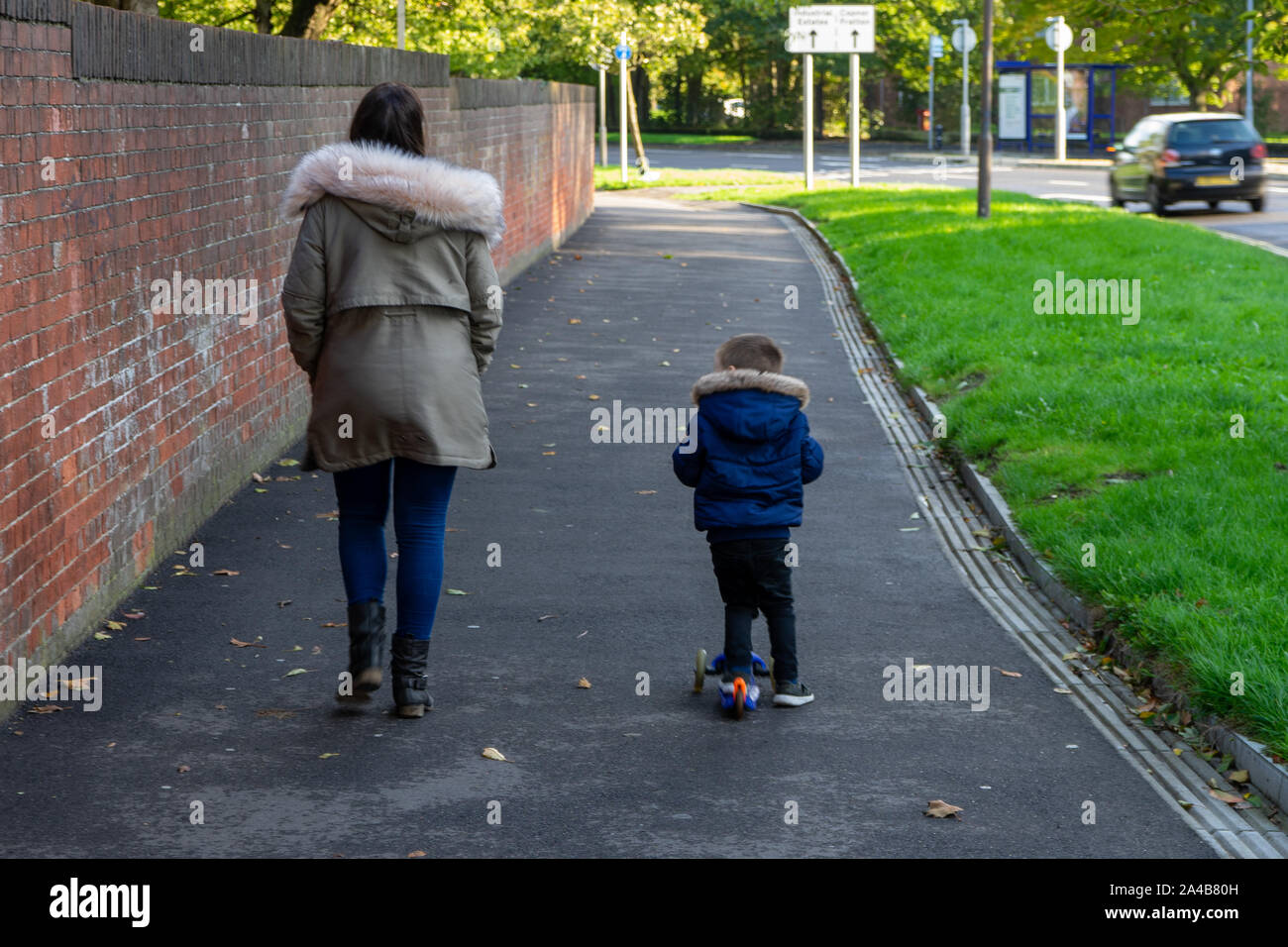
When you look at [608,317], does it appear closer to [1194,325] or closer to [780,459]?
[1194,325]

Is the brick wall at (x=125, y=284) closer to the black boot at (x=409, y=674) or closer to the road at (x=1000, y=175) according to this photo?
A: the black boot at (x=409, y=674)

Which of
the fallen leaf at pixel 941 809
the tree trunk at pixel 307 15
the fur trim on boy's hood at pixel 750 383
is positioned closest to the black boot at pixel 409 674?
the fur trim on boy's hood at pixel 750 383

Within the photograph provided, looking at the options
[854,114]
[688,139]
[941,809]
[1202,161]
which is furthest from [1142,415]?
[688,139]

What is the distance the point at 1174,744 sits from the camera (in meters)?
5.34

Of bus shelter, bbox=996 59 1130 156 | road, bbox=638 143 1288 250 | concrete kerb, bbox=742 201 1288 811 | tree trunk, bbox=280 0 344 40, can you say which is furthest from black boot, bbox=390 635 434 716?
bus shelter, bbox=996 59 1130 156

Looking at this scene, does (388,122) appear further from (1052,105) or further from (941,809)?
(1052,105)

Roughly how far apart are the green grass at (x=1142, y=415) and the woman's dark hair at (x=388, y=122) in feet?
10.2

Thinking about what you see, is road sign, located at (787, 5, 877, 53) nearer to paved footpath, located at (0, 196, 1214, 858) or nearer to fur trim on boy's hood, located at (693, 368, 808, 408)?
paved footpath, located at (0, 196, 1214, 858)

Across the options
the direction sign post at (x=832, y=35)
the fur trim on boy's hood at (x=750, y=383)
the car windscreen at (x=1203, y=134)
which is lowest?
the fur trim on boy's hood at (x=750, y=383)

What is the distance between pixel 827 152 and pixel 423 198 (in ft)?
170

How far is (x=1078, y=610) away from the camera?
266 inches

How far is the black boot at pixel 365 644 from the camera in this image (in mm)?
5324

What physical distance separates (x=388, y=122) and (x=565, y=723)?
1979 millimetres

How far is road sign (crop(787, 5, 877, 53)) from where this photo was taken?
3481 centimetres
